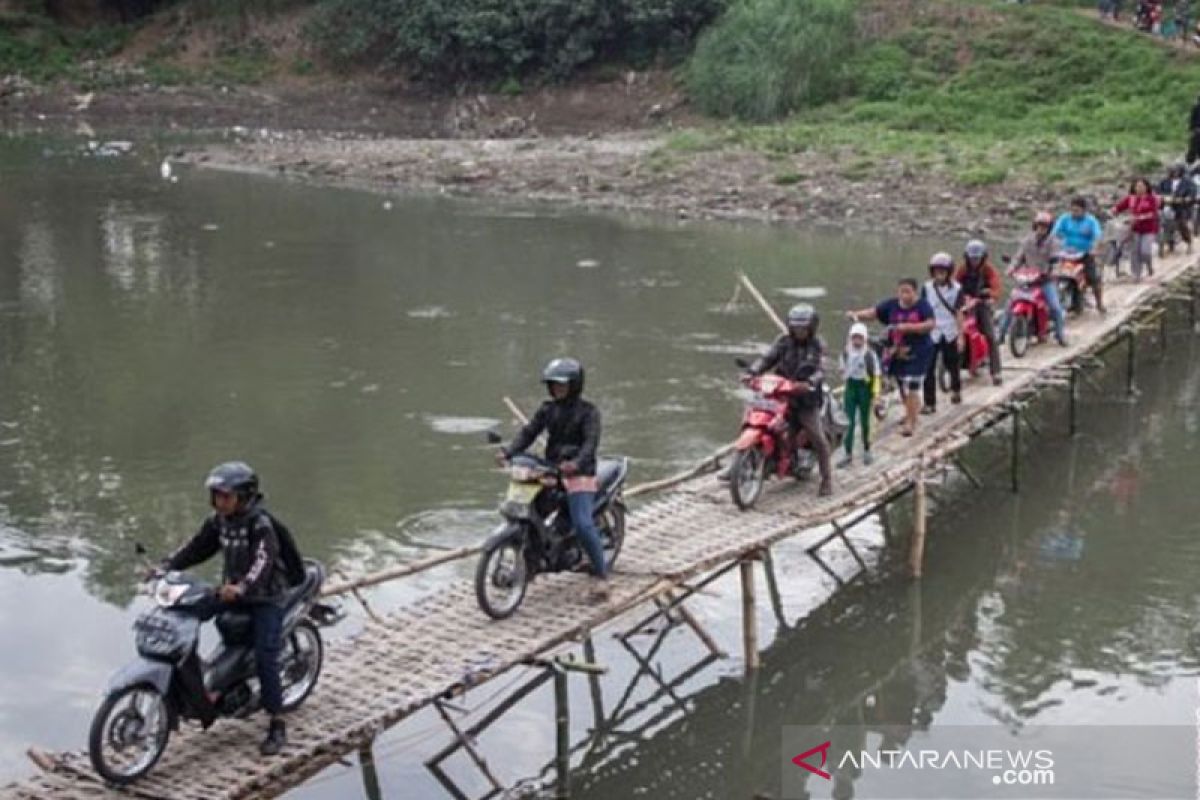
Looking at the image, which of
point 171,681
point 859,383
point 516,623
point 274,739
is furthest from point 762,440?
point 171,681

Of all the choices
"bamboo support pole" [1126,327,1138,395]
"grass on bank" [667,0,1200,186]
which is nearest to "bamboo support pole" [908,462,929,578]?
"bamboo support pole" [1126,327,1138,395]

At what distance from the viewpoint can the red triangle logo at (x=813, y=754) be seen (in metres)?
11.8

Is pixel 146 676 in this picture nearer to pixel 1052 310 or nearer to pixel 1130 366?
pixel 1052 310

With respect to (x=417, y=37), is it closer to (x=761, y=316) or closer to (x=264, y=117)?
(x=264, y=117)

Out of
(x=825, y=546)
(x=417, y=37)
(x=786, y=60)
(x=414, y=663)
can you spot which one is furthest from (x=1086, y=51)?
(x=414, y=663)

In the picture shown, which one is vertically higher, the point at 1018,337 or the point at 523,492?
the point at 523,492

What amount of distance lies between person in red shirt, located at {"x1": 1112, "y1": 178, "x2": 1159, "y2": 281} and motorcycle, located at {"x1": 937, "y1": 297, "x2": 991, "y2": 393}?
21.9 feet

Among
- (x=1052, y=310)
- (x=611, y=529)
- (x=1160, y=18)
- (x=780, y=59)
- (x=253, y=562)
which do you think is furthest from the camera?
(x=1160, y=18)

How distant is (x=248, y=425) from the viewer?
20.1 m

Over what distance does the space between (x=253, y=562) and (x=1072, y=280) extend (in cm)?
1422

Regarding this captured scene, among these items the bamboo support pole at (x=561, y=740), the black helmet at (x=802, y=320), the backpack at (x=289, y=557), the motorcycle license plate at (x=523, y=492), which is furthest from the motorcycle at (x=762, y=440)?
the backpack at (x=289, y=557)

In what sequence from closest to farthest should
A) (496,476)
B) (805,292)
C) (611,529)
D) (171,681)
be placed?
(171,681)
(611,529)
(496,476)
(805,292)

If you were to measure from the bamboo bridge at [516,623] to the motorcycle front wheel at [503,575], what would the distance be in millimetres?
106

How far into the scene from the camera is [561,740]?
1101 centimetres
